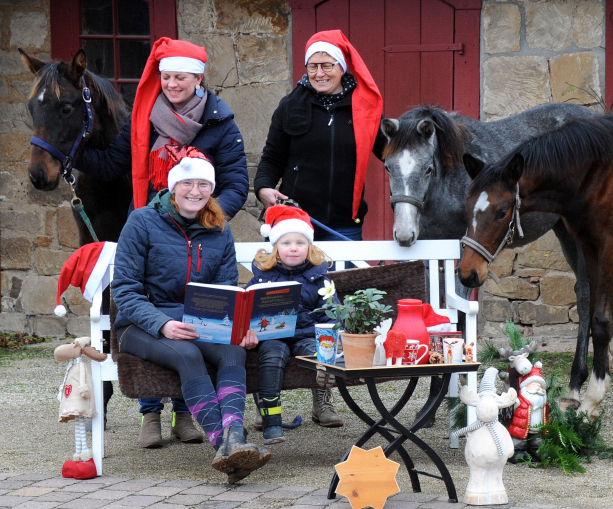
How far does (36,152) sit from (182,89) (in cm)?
83

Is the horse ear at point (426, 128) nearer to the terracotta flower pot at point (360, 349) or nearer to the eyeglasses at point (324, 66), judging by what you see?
the eyeglasses at point (324, 66)

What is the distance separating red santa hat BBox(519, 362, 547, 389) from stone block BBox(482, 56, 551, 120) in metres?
3.15

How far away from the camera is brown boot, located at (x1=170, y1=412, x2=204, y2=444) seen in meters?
4.12

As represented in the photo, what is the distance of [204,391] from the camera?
11.1 ft

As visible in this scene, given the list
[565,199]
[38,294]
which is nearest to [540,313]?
[565,199]

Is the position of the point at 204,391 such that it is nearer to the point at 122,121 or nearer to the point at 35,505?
the point at 35,505

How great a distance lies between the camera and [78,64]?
170 inches

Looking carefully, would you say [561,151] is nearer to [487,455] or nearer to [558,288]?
[487,455]

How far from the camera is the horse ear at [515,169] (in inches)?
150

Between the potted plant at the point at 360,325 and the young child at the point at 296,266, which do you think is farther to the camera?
the young child at the point at 296,266

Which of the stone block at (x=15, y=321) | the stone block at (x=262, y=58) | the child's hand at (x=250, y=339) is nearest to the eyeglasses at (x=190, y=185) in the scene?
the child's hand at (x=250, y=339)

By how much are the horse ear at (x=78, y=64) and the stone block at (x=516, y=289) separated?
3674 mm

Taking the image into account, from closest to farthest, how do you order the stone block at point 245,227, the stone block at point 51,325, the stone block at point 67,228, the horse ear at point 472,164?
the horse ear at point 472,164 → the stone block at point 245,227 → the stone block at point 67,228 → the stone block at point 51,325

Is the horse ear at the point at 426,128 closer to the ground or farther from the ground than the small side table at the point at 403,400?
farther from the ground
